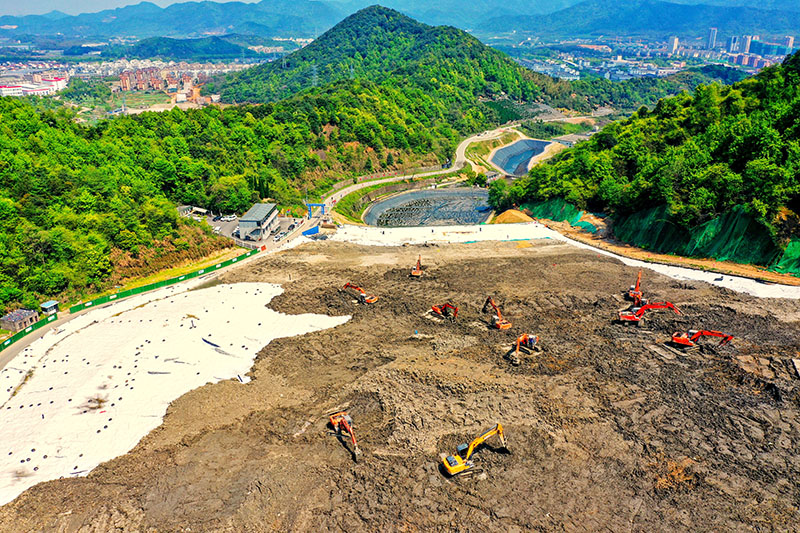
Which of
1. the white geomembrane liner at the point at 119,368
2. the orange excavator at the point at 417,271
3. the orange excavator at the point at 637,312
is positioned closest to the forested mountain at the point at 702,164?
the orange excavator at the point at 637,312

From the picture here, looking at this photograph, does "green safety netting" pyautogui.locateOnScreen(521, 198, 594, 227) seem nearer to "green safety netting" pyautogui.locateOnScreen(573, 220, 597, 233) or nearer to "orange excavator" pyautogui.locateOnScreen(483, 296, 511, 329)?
"green safety netting" pyautogui.locateOnScreen(573, 220, 597, 233)

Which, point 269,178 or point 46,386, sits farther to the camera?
point 269,178

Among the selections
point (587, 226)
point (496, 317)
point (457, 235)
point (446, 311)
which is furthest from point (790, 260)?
point (457, 235)

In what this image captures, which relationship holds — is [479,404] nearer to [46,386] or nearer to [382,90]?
[46,386]

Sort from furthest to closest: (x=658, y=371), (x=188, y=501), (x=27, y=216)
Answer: (x=27, y=216) < (x=658, y=371) < (x=188, y=501)

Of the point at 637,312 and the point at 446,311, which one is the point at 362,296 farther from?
the point at 637,312

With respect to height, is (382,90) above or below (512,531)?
above

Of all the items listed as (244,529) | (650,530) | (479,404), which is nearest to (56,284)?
(244,529)
